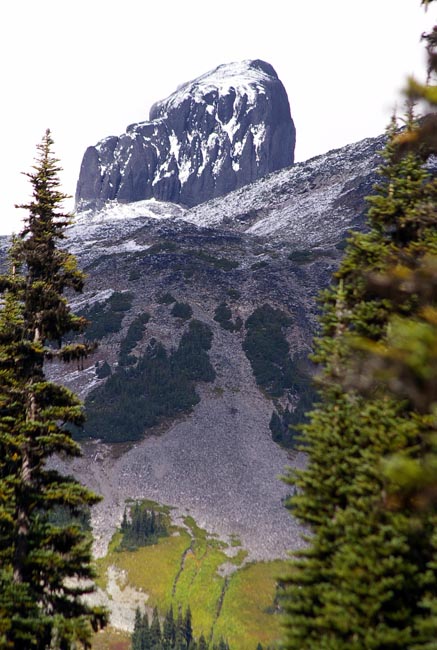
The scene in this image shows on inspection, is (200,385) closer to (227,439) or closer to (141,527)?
(227,439)

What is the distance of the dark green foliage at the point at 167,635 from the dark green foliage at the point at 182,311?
306ft

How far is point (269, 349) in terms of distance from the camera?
14825 cm

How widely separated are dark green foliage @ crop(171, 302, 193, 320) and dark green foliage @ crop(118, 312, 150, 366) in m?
7.50

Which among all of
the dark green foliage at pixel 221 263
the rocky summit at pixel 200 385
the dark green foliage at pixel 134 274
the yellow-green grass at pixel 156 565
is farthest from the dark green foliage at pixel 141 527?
the dark green foliage at pixel 221 263

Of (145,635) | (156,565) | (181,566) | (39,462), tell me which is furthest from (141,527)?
(39,462)

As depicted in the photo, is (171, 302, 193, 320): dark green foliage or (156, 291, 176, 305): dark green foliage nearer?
(171, 302, 193, 320): dark green foliage

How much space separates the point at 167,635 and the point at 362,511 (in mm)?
61246

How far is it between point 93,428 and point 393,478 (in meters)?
117

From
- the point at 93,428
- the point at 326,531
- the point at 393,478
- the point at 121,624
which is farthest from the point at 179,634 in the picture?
the point at 393,478

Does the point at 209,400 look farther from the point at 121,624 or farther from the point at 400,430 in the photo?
the point at 400,430

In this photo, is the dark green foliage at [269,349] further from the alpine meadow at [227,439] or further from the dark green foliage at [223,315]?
the dark green foliage at [223,315]

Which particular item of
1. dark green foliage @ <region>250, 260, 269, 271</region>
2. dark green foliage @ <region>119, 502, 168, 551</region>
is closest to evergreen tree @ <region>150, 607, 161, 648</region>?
dark green foliage @ <region>119, 502, 168, 551</region>

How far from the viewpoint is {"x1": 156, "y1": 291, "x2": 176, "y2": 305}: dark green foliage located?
165875mm

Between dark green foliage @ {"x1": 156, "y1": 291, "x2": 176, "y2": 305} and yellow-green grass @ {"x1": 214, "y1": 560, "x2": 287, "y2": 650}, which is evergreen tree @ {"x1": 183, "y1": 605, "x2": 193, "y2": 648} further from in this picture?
dark green foliage @ {"x1": 156, "y1": 291, "x2": 176, "y2": 305}
